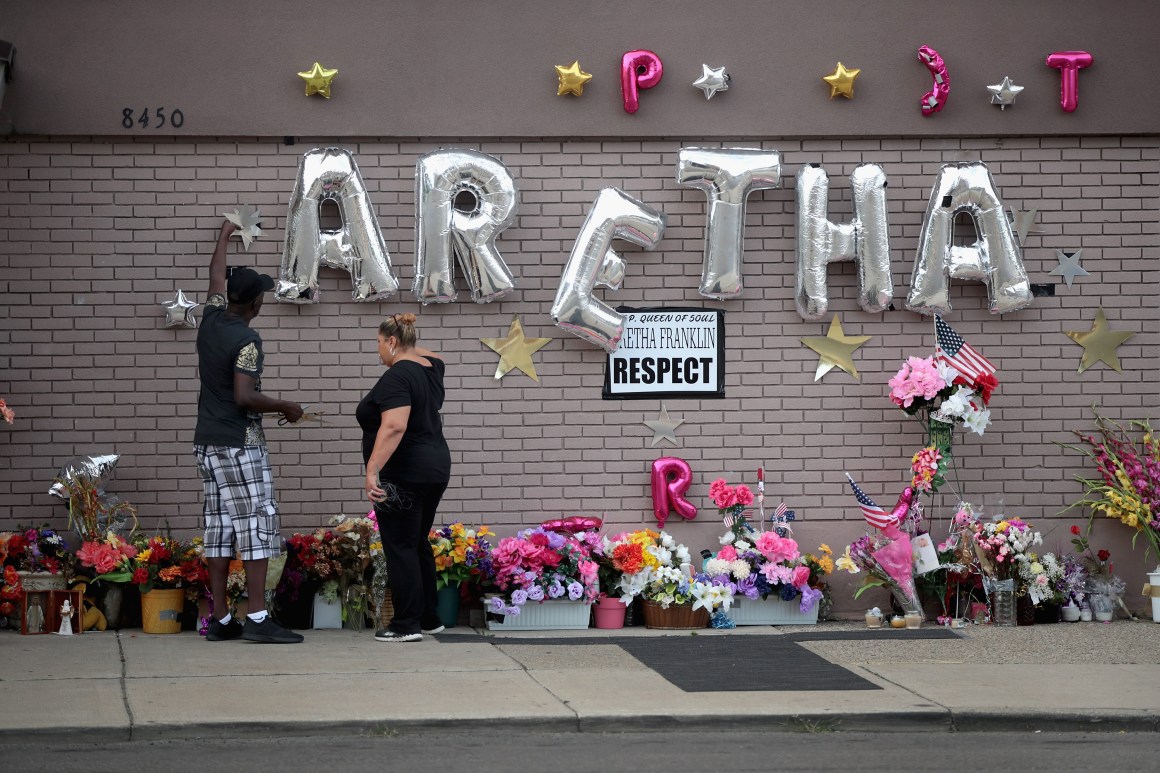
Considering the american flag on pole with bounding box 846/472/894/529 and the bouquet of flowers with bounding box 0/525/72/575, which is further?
the american flag on pole with bounding box 846/472/894/529

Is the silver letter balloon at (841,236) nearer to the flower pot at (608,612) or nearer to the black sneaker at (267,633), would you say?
the flower pot at (608,612)

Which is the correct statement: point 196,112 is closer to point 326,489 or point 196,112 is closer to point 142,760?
point 326,489

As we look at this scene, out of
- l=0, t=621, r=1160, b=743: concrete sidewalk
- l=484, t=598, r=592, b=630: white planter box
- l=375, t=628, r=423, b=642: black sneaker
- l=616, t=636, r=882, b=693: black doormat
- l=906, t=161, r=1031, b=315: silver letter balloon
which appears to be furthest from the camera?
l=906, t=161, r=1031, b=315: silver letter balloon

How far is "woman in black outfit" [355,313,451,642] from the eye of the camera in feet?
25.0

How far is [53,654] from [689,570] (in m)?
3.47

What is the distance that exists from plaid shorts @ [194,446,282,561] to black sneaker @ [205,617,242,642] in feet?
1.25

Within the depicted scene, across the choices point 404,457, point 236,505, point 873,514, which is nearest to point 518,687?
point 404,457

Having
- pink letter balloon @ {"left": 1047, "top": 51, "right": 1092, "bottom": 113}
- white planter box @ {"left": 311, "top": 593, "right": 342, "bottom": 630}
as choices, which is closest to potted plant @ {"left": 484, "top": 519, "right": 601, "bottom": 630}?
white planter box @ {"left": 311, "top": 593, "right": 342, "bottom": 630}

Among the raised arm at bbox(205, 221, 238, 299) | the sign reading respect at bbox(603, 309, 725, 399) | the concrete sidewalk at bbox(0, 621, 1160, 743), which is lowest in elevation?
the concrete sidewalk at bbox(0, 621, 1160, 743)

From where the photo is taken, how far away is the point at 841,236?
888cm

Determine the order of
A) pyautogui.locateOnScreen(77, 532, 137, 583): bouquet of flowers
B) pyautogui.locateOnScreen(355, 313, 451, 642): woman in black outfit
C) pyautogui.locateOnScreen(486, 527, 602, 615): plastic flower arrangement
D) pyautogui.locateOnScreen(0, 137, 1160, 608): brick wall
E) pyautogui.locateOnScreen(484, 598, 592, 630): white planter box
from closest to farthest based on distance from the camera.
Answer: pyautogui.locateOnScreen(355, 313, 451, 642): woman in black outfit
pyautogui.locateOnScreen(77, 532, 137, 583): bouquet of flowers
pyautogui.locateOnScreen(486, 527, 602, 615): plastic flower arrangement
pyautogui.locateOnScreen(484, 598, 592, 630): white planter box
pyautogui.locateOnScreen(0, 137, 1160, 608): brick wall

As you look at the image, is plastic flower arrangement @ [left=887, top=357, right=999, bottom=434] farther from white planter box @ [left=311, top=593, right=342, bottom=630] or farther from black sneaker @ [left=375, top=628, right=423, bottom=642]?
white planter box @ [left=311, top=593, right=342, bottom=630]

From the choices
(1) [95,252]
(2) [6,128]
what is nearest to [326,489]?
(1) [95,252]

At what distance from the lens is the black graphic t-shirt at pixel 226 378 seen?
762cm
